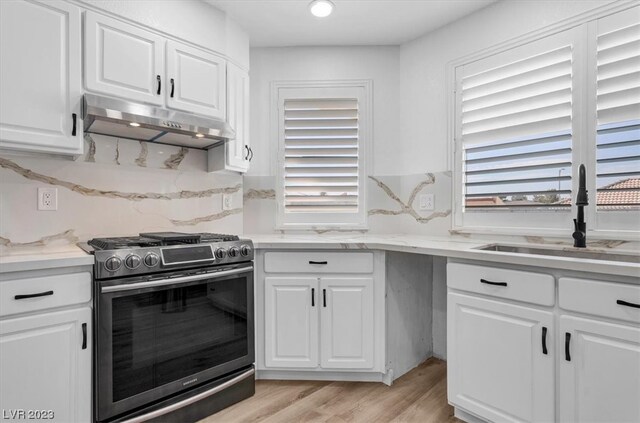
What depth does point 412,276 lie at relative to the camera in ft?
8.04

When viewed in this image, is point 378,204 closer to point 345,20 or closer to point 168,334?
point 345,20

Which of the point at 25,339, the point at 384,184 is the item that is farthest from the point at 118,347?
the point at 384,184

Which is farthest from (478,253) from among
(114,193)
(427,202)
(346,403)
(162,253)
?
(114,193)

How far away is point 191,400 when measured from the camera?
71.9 inches

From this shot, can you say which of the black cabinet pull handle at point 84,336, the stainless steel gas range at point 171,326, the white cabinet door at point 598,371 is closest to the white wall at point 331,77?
the stainless steel gas range at point 171,326

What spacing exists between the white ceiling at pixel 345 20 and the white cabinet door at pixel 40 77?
3.13ft

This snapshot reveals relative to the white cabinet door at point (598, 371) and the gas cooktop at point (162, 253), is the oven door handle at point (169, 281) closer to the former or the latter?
the gas cooktop at point (162, 253)

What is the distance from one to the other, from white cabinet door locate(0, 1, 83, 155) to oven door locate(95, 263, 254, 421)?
0.80 m

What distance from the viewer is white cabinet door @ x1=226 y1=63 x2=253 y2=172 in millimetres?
2401

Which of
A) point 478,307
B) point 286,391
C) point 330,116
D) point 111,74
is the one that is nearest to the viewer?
point 478,307

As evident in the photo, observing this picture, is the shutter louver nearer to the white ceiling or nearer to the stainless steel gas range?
the white ceiling

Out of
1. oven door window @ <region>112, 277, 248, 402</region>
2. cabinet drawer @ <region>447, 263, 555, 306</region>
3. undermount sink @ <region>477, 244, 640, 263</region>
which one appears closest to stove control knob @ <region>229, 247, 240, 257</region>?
oven door window @ <region>112, 277, 248, 402</region>

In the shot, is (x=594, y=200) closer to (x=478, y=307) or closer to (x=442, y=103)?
(x=478, y=307)

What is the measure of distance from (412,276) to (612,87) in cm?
157
